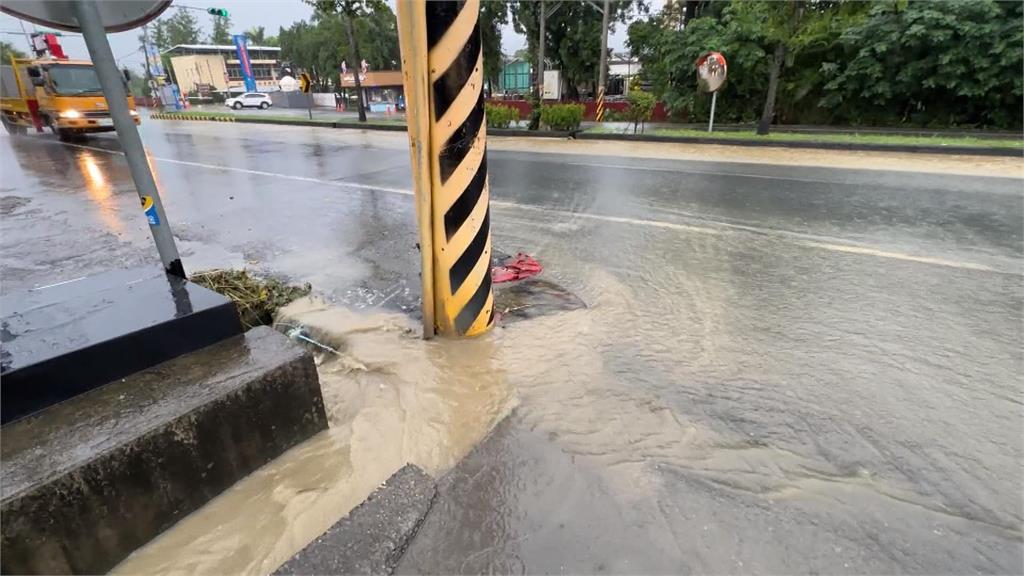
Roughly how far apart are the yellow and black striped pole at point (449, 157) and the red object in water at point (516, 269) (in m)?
0.92

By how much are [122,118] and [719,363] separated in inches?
121

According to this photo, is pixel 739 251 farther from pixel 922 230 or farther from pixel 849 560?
pixel 849 560

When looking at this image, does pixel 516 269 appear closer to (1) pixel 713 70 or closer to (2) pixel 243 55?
(1) pixel 713 70

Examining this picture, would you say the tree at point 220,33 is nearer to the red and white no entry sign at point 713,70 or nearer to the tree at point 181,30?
the tree at point 181,30

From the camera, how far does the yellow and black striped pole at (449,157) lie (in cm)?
235

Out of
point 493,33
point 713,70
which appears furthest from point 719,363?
point 493,33

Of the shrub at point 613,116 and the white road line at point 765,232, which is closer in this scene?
the white road line at point 765,232

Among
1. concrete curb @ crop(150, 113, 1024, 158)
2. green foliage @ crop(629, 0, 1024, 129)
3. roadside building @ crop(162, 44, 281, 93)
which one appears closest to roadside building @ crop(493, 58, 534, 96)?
green foliage @ crop(629, 0, 1024, 129)

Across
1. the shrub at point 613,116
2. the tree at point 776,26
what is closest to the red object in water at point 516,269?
the tree at point 776,26

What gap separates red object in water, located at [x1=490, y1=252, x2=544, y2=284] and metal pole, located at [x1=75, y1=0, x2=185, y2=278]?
6.78 feet

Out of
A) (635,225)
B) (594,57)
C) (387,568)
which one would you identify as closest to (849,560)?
(387,568)

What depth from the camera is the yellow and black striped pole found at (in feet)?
7.70

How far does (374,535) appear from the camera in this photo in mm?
1611

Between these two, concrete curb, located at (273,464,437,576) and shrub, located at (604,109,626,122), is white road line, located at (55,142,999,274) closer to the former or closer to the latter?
concrete curb, located at (273,464,437,576)
